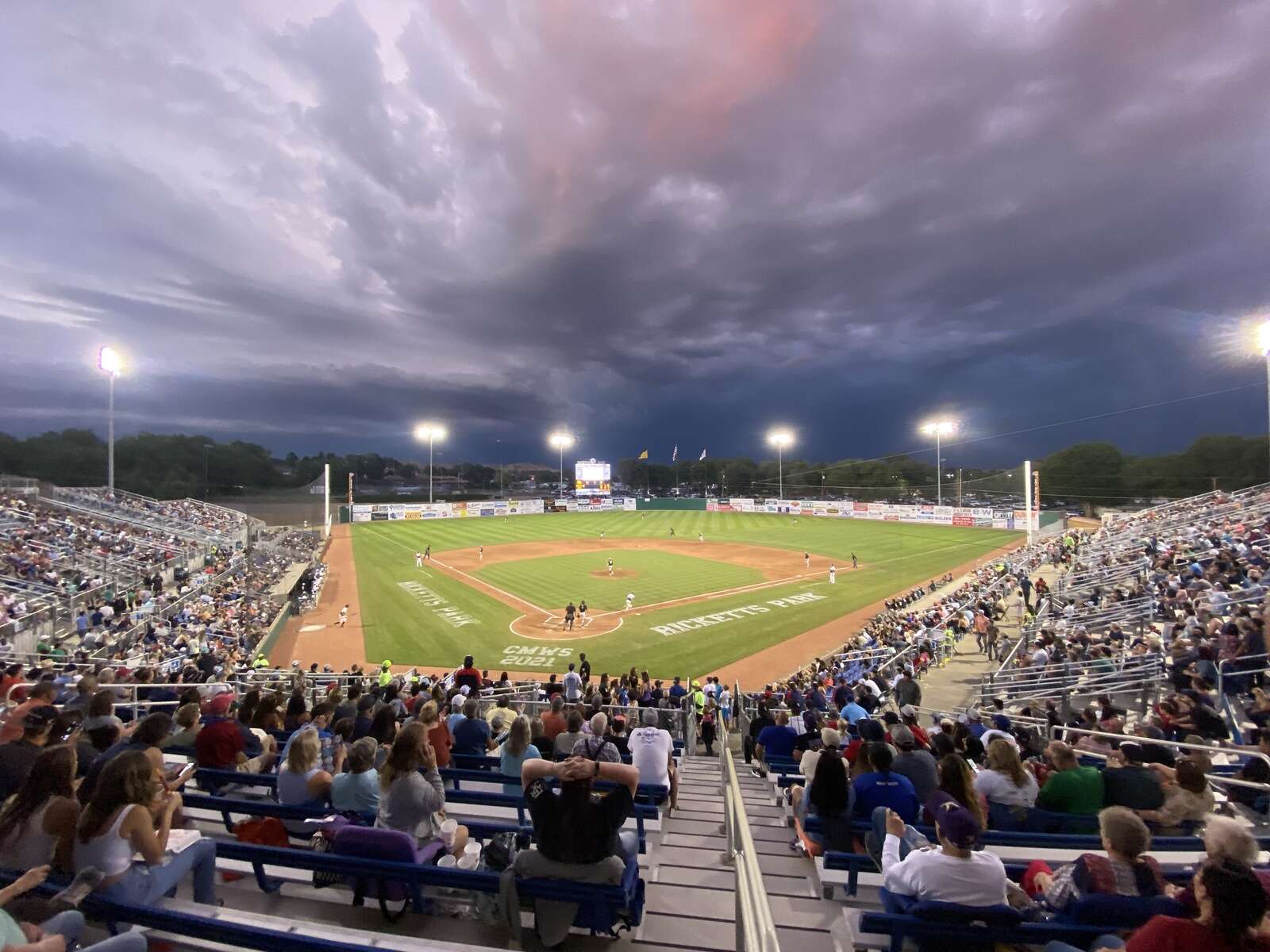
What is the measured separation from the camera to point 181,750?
22.1ft

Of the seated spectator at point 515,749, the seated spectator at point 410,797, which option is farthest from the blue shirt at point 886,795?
the seated spectator at point 410,797

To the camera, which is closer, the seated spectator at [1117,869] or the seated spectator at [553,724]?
the seated spectator at [1117,869]

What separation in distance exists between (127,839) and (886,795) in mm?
5407

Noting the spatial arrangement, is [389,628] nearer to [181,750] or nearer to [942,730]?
[181,750]

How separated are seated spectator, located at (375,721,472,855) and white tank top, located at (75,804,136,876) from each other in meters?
1.47

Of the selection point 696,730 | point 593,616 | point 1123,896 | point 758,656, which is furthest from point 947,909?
point 593,616

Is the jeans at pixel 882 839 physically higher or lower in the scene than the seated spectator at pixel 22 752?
lower

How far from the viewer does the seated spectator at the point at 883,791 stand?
15.8 feet

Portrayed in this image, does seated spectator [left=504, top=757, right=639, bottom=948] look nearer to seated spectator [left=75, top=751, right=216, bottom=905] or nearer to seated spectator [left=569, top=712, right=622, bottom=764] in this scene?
seated spectator [left=569, top=712, right=622, bottom=764]

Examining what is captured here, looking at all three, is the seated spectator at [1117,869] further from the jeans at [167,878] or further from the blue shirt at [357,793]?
the jeans at [167,878]

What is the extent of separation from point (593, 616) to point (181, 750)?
2253cm

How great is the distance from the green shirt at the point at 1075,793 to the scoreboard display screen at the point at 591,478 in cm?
9503

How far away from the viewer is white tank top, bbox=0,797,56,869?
348 centimetres

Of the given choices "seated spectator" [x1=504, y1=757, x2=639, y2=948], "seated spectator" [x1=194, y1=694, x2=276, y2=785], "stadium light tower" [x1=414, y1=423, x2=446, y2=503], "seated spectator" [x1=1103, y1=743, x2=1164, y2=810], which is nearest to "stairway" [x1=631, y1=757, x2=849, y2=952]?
"seated spectator" [x1=504, y1=757, x2=639, y2=948]
